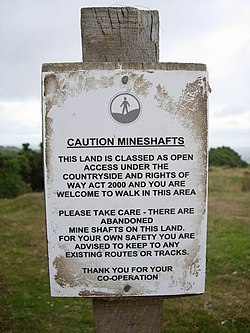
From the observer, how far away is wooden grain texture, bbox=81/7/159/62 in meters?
2.54

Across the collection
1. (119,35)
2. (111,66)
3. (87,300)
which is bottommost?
(87,300)

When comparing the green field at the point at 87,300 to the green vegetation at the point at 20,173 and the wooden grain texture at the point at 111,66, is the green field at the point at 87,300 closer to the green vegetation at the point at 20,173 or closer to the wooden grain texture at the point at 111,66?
the wooden grain texture at the point at 111,66

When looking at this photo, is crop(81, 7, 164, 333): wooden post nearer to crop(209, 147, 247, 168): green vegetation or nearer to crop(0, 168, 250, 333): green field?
crop(0, 168, 250, 333): green field

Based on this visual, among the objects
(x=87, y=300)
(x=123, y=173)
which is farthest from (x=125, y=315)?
(x=87, y=300)

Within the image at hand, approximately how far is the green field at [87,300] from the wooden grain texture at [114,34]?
3681 millimetres

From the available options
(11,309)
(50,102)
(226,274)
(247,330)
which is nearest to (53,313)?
(11,309)

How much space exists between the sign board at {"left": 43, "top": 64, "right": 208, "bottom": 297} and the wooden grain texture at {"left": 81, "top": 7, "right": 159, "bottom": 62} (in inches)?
6.5

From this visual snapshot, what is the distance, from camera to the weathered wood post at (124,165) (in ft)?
7.97

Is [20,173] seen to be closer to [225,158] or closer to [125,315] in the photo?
[225,158]

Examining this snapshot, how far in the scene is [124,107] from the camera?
7.93 ft

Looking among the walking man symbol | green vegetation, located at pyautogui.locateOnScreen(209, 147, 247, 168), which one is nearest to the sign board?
the walking man symbol

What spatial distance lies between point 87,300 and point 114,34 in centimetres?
485

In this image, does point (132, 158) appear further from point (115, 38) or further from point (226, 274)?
point (226, 274)

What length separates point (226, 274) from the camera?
7840 millimetres
